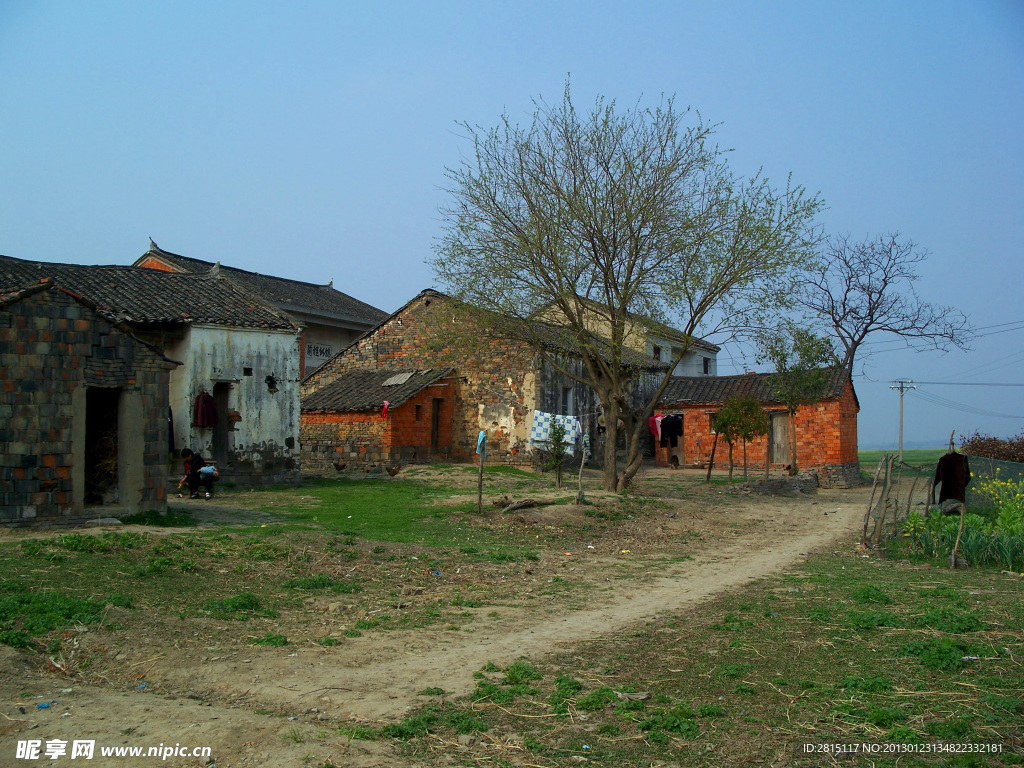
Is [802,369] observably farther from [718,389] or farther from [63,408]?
[63,408]

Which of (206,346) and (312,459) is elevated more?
(206,346)

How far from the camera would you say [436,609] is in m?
8.69

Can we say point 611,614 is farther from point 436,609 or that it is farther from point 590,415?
point 590,415

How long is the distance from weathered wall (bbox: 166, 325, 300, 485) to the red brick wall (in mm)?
17340

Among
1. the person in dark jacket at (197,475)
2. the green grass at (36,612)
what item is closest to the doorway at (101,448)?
the person in dark jacket at (197,475)

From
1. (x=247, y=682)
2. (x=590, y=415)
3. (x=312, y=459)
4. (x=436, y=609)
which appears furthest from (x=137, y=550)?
(x=590, y=415)

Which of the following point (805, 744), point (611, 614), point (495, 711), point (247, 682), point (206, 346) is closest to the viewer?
point (805, 744)

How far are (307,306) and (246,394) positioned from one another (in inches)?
480

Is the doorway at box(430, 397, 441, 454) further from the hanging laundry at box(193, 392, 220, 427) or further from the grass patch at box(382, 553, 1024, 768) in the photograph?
the grass patch at box(382, 553, 1024, 768)

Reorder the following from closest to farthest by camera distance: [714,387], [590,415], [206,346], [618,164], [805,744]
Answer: [805,744] < [618,164] < [206,346] < [590,415] < [714,387]

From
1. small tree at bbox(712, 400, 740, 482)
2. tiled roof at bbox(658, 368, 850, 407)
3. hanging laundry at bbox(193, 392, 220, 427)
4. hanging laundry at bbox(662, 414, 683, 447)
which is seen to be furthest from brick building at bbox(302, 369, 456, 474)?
hanging laundry at bbox(662, 414, 683, 447)

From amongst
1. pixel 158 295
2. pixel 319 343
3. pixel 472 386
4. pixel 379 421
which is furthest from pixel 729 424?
pixel 319 343

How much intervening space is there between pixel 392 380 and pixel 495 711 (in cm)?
2302

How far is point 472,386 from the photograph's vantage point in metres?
28.2
